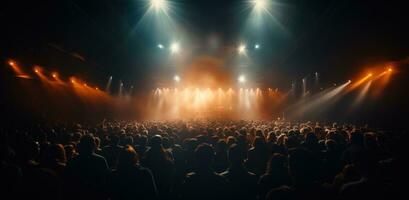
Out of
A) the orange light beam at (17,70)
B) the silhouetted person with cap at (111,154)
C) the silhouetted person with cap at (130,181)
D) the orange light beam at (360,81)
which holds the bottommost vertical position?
the silhouetted person with cap at (130,181)

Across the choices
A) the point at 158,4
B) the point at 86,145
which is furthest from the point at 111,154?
the point at 158,4

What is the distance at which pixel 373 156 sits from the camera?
3.38 meters

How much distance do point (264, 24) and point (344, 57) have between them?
6239 millimetres

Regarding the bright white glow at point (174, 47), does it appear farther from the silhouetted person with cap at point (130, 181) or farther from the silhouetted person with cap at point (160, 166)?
the silhouetted person with cap at point (130, 181)

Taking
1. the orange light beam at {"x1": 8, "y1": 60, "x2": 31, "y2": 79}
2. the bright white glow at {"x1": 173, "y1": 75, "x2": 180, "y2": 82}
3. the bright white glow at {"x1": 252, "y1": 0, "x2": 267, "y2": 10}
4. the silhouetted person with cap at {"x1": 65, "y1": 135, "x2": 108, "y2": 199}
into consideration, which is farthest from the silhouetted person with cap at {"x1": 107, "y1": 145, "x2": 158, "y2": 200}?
the bright white glow at {"x1": 173, "y1": 75, "x2": 180, "y2": 82}

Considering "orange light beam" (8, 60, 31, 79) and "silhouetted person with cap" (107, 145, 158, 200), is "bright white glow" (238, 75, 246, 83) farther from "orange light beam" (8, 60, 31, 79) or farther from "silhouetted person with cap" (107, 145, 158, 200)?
"silhouetted person with cap" (107, 145, 158, 200)

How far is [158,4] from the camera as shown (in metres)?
18.8

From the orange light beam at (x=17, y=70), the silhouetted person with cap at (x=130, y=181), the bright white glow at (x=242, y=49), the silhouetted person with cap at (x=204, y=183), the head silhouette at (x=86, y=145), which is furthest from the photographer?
the bright white glow at (x=242, y=49)

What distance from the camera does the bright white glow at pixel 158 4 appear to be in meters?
18.5

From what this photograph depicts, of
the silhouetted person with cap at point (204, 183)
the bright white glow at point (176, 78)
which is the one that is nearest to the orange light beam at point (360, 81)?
the bright white glow at point (176, 78)

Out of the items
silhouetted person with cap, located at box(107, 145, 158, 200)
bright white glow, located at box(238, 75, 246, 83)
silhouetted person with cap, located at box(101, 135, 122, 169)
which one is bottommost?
silhouetted person with cap, located at box(107, 145, 158, 200)

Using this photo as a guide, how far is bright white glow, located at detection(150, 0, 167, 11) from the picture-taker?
1847cm

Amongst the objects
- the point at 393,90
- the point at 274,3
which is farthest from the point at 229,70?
the point at 393,90

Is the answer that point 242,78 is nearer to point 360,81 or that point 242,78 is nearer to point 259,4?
point 360,81
